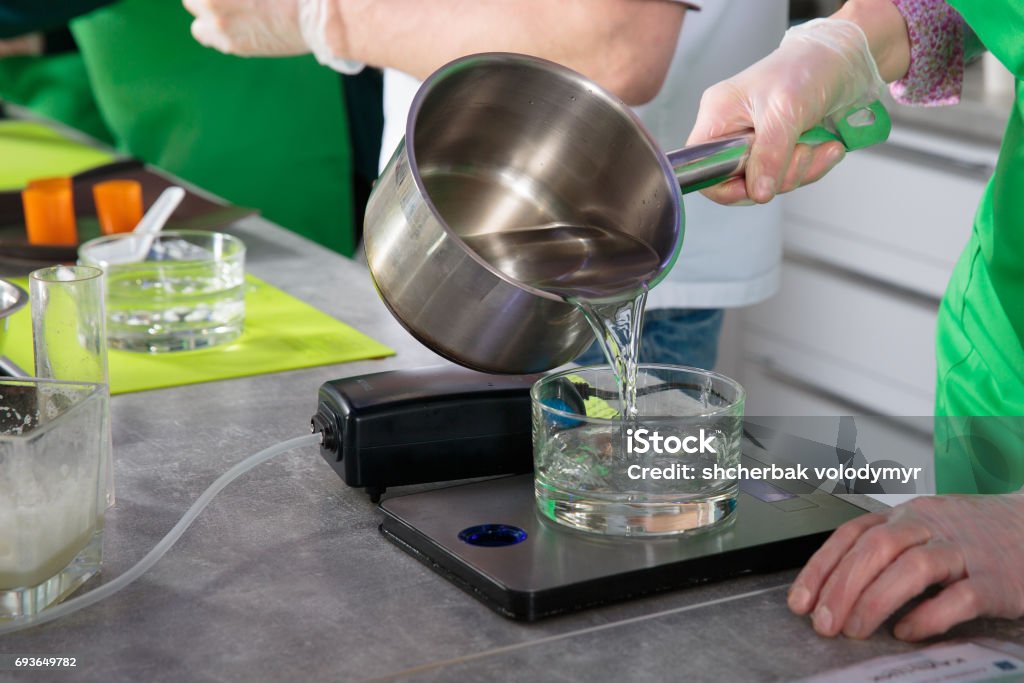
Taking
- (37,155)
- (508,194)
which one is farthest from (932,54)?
(37,155)

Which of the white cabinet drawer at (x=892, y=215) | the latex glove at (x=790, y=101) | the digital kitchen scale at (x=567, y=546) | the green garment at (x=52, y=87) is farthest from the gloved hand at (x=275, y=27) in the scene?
the green garment at (x=52, y=87)

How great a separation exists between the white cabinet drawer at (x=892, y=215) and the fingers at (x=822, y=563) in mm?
1644

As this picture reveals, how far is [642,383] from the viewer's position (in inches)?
36.2

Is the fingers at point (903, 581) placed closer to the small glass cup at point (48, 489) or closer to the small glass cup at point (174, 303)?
the small glass cup at point (48, 489)

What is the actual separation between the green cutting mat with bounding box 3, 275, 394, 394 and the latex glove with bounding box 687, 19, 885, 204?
0.41 metres

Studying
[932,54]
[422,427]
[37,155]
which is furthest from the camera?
[37,155]

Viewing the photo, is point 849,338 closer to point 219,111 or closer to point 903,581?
point 219,111

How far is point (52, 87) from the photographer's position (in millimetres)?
2885

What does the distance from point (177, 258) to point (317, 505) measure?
60cm

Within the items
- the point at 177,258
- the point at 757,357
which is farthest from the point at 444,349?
the point at 757,357

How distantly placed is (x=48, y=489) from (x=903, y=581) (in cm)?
51

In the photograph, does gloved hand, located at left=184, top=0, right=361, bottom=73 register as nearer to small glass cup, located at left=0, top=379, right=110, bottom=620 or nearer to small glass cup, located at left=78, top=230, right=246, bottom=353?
small glass cup, located at left=78, top=230, right=246, bottom=353

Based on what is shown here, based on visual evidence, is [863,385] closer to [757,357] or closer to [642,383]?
[757,357]

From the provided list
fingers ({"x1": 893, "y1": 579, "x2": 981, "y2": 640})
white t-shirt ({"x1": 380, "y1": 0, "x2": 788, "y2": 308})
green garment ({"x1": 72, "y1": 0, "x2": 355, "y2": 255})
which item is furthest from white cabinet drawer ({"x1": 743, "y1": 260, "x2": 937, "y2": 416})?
fingers ({"x1": 893, "y1": 579, "x2": 981, "y2": 640})
